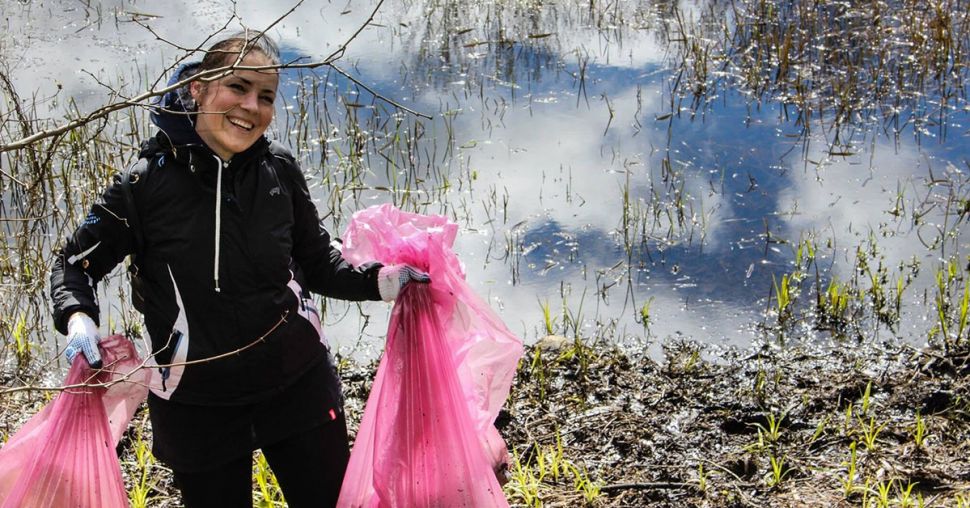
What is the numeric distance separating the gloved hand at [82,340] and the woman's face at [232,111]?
0.45 m

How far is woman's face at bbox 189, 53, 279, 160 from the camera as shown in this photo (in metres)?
2.33

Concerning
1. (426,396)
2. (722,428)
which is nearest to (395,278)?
(426,396)

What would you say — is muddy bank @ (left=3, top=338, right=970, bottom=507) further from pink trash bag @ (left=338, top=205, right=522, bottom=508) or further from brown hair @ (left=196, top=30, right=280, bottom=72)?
brown hair @ (left=196, top=30, right=280, bottom=72)

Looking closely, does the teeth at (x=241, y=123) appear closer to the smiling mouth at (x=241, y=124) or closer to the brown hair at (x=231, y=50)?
the smiling mouth at (x=241, y=124)

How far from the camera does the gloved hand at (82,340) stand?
87.9 inches

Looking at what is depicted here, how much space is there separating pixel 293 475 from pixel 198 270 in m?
0.53

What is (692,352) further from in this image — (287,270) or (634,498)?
(287,270)

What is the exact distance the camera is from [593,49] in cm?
742

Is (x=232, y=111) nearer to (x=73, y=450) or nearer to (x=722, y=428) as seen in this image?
(x=73, y=450)

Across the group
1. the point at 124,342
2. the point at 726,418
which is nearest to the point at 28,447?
the point at 124,342

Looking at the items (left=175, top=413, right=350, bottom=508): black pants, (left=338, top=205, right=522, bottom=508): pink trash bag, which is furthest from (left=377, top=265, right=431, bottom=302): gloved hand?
(left=175, top=413, right=350, bottom=508): black pants

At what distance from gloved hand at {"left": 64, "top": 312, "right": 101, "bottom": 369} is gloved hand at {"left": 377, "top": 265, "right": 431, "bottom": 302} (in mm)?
647

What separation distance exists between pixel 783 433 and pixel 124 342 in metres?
2.24

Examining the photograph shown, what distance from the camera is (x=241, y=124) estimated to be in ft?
7.70
